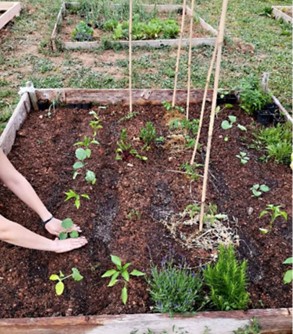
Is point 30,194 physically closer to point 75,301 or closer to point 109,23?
point 75,301

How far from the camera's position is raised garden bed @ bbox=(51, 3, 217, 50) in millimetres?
4930

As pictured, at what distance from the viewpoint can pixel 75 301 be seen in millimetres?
1745

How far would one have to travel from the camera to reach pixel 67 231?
6.75 ft

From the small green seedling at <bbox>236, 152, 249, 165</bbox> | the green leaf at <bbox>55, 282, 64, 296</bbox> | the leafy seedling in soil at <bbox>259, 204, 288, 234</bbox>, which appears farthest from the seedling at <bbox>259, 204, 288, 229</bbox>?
the green leaf at <bbox>55, 282, 64, 296</bbox>

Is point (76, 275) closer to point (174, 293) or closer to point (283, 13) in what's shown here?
point (174, 293)

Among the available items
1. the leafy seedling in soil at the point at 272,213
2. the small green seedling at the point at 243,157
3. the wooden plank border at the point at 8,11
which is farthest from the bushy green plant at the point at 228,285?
the wooden plank border at the point at 8,11

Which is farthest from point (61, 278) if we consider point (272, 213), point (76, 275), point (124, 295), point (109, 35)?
point (109, 35)

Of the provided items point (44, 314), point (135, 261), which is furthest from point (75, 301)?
point (135, 261)

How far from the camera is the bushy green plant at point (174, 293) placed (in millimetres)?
1597

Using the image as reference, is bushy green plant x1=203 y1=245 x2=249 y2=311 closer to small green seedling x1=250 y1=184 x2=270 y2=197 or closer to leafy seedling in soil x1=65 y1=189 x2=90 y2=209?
small green seedling x1=250 y1=184 x2=270 y2=197

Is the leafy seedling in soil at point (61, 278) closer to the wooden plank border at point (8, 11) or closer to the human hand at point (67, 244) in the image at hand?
the human hand at point (67, 244)

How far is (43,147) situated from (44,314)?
1423 millimetres

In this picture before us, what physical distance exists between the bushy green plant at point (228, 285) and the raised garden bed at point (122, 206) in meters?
0.06

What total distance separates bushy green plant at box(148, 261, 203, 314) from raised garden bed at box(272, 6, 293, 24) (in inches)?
216
